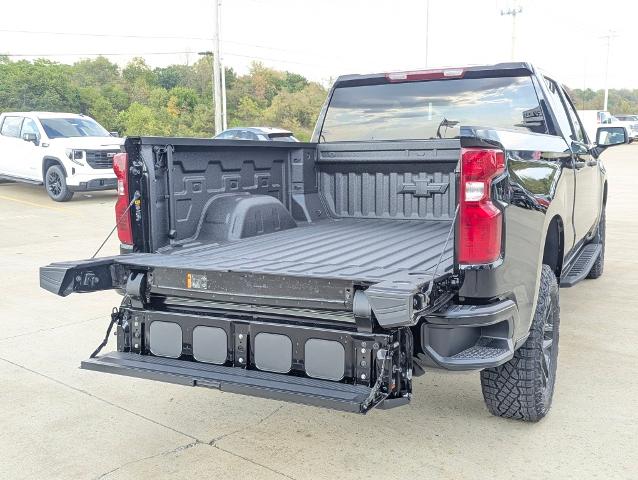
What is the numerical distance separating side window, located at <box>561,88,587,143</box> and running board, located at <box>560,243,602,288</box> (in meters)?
1.00

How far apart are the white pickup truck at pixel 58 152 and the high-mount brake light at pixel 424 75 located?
1012 cm

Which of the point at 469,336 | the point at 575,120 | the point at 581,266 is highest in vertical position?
the point at 575,120

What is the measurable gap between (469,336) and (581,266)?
3.13 m

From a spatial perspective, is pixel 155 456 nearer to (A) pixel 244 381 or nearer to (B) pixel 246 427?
(B) pixel 246 427

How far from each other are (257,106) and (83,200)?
4368cm

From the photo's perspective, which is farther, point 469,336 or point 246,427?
point 246,427

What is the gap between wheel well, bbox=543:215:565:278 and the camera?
165 inches

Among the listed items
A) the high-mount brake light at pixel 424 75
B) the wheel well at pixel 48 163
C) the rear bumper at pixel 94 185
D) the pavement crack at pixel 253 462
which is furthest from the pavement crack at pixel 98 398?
the wheel well at pixel 48 163

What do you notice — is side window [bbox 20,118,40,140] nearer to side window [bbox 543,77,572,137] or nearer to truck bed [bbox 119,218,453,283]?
truck bed [bbox 119,218,453,283]

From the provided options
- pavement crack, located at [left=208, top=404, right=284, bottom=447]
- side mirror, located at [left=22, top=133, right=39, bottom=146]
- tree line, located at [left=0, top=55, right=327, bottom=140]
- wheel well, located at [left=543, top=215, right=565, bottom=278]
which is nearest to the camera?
pavement crack, located at [left=208, top=404, right=284, bottom=447]

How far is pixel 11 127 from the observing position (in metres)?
16.1

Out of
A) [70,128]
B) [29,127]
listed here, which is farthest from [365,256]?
[29,127]

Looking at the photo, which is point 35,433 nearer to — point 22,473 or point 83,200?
point 22,473

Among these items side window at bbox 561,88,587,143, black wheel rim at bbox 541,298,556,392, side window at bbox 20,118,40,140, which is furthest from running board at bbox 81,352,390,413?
side window at bbox 20,118,40,140
